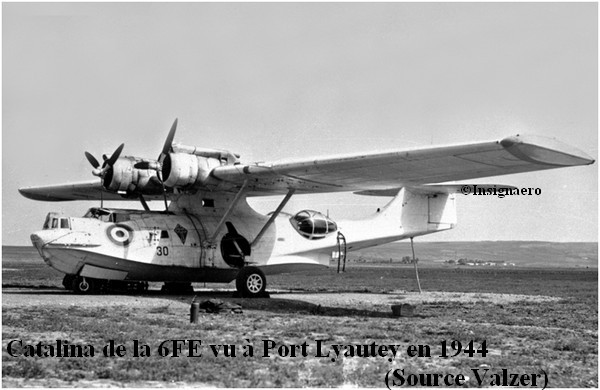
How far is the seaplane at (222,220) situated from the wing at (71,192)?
0.47 m

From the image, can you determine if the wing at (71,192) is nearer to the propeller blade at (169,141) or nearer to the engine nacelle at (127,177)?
the engine nacelle at (127,177)

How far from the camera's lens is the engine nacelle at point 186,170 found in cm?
1844

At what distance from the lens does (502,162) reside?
1438 cm

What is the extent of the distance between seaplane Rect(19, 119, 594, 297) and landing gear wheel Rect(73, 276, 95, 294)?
0.09 ft

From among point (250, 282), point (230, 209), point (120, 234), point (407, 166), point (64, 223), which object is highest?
point (407, 166)

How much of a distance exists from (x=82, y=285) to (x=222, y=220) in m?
4.14

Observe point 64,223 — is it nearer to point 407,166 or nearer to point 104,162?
point 104,162

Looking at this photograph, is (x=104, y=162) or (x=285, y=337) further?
(x=104, y=162)

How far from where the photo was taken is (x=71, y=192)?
82.0 feet

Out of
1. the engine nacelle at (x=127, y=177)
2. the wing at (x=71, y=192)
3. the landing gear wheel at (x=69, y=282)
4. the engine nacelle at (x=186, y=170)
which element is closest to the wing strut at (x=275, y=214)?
the engine nacelle at (x=186, y=170)

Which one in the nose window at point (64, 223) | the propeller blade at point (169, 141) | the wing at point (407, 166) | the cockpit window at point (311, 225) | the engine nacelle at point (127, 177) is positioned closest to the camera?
the wing at point (407, 166)

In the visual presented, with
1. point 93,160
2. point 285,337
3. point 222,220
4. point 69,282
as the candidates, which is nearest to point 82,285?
point 69,282

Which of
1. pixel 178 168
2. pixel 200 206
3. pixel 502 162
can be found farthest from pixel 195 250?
pixel 502 162

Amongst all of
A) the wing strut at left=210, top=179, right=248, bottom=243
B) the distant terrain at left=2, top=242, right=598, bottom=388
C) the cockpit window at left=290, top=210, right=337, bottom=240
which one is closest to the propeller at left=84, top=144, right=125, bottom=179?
the wing strut at left=210, top=179, right=248, bottom=243
